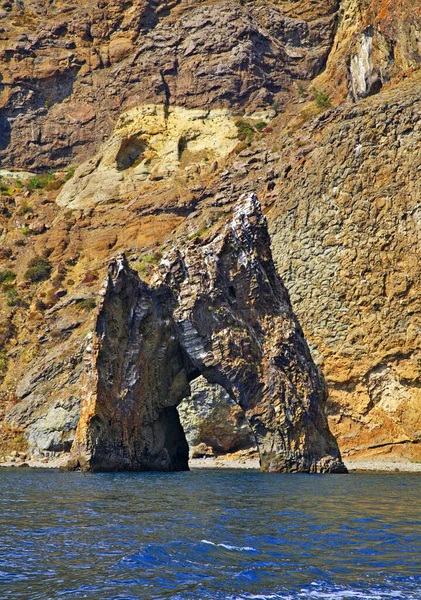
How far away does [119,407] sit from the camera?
51.3 metres

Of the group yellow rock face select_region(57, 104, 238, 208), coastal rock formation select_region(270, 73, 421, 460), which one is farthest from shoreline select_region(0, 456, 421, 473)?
yellow rock face select_region(57, 104, 238, 208)

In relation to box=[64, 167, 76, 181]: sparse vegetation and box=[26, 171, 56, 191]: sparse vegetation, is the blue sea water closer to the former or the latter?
box=[26, 171, 56, 191]: sparse vegetation

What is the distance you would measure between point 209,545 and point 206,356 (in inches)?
1204

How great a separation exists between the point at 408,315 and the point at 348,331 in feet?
17.4

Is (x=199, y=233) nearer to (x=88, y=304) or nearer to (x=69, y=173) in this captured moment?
(x=88, y=304)

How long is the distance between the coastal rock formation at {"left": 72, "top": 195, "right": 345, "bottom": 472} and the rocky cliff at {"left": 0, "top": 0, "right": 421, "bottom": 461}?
18.2ft

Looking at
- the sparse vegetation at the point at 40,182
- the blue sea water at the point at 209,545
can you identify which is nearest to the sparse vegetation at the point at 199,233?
the sparse vegetation at the point at 40,182

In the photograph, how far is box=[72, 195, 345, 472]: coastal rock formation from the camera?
51.0 meters

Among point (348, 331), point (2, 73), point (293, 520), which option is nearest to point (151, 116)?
point (2, 73)

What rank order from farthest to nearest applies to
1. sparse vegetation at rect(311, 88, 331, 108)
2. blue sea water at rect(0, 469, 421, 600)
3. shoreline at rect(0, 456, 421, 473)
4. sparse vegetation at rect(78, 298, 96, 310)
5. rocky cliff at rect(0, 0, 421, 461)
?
sparse vegetation at rect(311, 88, 331, 108) < sparse vegetation at rect(78, 298, 96, 310) < rocky cliff at rect(0, 0, 421, 461) < shoreline at rect(0, 456, 421, 473) < blue sea water at rect(0, 469, 421, 600)

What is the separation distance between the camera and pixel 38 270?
3730 inches

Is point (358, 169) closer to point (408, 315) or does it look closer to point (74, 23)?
point (408, 315)

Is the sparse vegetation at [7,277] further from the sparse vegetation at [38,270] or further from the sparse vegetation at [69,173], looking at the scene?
the sparse vegetation at [69,173]

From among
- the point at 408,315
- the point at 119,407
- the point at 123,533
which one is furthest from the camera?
the point at 408,315
